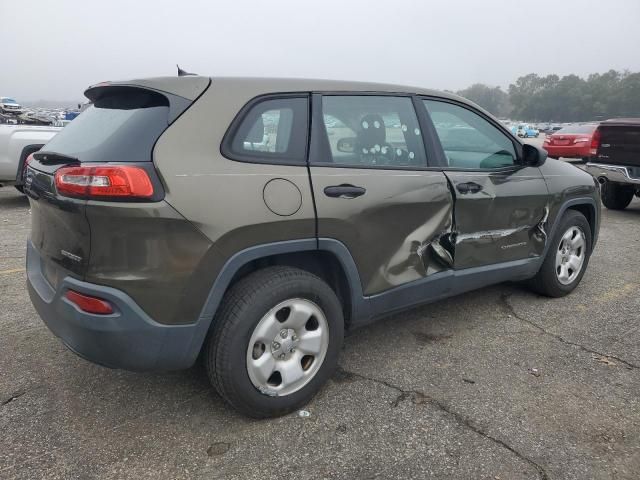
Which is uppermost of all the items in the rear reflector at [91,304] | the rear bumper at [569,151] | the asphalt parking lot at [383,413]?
the rear reflector at [91,304]

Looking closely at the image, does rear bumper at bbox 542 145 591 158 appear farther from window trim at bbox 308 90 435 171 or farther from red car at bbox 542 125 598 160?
window trim at bbox 308 90 435 171

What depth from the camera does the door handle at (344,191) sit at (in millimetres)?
2584

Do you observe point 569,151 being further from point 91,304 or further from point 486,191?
point 91,304

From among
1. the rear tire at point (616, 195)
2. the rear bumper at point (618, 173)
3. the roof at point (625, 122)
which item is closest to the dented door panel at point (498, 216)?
the rear bumper at point (618, 173)

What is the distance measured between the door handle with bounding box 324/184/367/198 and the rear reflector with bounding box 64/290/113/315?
1.13 m

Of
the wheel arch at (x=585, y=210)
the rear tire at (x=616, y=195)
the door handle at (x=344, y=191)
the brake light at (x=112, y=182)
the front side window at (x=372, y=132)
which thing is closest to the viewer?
the brake light at (x=112, y=182)

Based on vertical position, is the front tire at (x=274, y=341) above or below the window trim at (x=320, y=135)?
below

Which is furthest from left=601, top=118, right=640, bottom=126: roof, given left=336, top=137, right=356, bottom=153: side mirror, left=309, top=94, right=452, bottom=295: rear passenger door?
left=336, top=137, right=356, bottom=153: side mirror

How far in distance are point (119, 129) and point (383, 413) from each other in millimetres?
1864

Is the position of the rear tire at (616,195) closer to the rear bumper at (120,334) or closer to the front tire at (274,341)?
the front tire at (274,341)

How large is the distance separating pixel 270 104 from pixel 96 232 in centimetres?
102

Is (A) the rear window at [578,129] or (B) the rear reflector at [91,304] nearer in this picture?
(B) the rear reflector at [91,304]

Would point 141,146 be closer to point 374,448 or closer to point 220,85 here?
point 220,85

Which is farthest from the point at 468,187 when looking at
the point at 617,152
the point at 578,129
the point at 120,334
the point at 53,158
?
the point at 578,129
